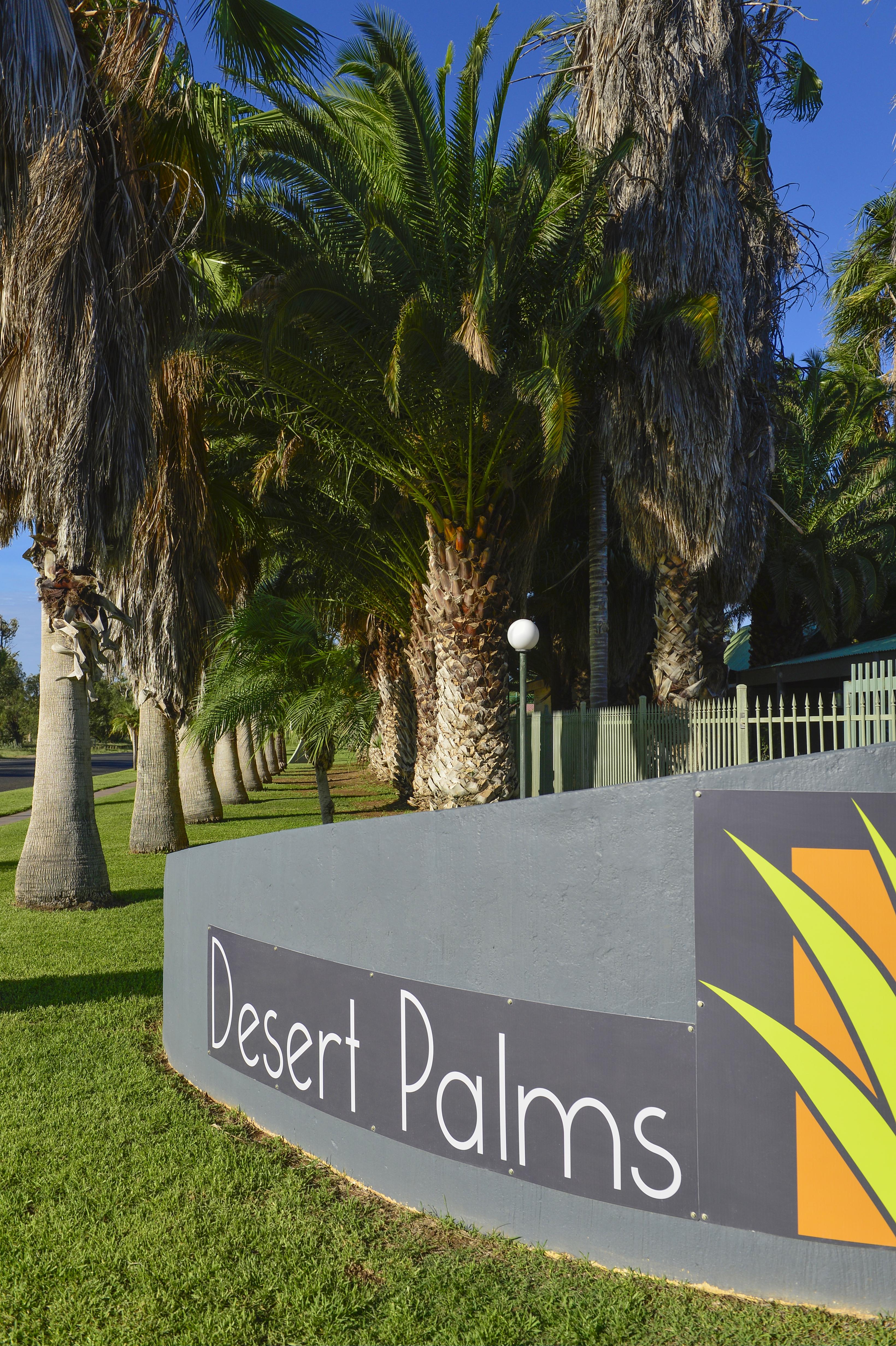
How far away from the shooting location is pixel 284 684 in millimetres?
13250

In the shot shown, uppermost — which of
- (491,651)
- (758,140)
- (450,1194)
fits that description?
(758,140)

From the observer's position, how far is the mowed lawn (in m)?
2.70

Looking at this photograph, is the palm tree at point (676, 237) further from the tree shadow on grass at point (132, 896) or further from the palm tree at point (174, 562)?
the tree shadow on grass at point (132, 896)

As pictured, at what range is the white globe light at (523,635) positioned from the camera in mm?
11148

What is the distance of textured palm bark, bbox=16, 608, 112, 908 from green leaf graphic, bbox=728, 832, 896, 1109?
9011 millimetres

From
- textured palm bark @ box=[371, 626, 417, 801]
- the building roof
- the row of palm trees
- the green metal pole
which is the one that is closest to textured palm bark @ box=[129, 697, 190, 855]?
the row of palm trees

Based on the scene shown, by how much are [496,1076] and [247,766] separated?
2745 centimetres

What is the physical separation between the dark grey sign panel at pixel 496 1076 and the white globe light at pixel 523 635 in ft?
24.2

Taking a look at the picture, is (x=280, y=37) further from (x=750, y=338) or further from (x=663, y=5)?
(x=750, y=338)

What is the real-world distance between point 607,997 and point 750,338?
43.7 feet

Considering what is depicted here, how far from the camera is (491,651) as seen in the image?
11.7 meters

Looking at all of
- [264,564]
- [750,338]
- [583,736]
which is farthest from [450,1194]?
[264,564]

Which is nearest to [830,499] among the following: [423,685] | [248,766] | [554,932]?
[423,685]

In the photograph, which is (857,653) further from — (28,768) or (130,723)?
(28,768)
